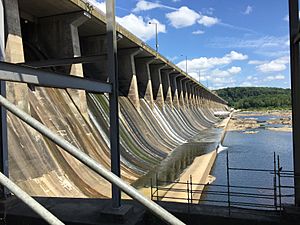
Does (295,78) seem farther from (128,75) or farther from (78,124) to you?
(128,75)

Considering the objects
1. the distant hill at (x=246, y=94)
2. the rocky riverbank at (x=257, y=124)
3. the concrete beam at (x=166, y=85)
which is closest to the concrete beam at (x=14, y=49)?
the concrete beam at (x=166, y=85)

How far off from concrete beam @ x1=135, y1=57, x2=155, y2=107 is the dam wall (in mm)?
84

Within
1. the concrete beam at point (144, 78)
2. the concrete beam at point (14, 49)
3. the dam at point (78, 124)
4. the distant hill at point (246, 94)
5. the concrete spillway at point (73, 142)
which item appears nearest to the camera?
the dam at point (78, 124)

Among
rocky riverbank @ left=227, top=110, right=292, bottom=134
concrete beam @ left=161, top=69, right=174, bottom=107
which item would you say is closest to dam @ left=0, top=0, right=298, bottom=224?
concrete beam @ left=161, top=69, right=174, bottom=107

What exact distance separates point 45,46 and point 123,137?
5894 mm

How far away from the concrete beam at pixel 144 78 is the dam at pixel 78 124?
3.3 inches

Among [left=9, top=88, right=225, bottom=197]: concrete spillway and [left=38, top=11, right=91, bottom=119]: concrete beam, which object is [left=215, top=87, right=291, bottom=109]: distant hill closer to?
[left=9, top=88, right=225, bottom=197]: concrete spillway

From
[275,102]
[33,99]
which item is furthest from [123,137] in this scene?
[275,102]

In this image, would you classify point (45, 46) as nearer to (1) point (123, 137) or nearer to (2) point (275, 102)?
(1) point (123, 137)

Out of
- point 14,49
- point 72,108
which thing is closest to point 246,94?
point 72,108

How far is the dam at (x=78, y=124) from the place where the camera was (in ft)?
11.4

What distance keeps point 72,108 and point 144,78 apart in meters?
12.5

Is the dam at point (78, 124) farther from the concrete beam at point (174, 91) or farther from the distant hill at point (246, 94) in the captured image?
the distant hill at point (246, 94)

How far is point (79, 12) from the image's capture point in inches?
500
